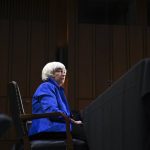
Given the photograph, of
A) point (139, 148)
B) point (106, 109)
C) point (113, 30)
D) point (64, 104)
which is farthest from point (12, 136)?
point (139, 148)

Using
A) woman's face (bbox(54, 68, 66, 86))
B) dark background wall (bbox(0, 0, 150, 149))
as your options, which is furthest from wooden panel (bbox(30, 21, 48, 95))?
woman's face (bbox(54, 68, 66, 86))

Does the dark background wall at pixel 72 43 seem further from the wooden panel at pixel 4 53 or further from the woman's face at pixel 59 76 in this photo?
the woman's face at pixel 59 76

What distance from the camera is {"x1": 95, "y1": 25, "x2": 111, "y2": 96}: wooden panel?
788cm

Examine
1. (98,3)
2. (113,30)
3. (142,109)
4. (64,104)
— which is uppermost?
(98,3)

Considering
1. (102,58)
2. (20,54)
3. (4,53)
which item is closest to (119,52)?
(102,58)

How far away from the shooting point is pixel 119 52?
26.4 ft

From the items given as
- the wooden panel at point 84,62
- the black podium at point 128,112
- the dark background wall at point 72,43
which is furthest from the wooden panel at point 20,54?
the black podium at point 128,112

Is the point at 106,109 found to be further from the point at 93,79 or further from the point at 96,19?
the point at 96,19

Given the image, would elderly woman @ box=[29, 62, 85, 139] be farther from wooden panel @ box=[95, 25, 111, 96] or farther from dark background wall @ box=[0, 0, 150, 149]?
wooden panel @ box=[95, 25, 111, 96]

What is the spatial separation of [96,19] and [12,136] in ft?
9.84

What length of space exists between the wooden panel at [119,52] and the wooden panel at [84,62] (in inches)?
19.5

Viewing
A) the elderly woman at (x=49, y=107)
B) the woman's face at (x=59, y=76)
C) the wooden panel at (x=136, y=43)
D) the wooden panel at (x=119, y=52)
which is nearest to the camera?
the elderly woman at (x=49, y=107)

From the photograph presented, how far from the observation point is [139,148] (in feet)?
5.58

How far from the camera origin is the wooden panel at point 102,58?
788 cm
